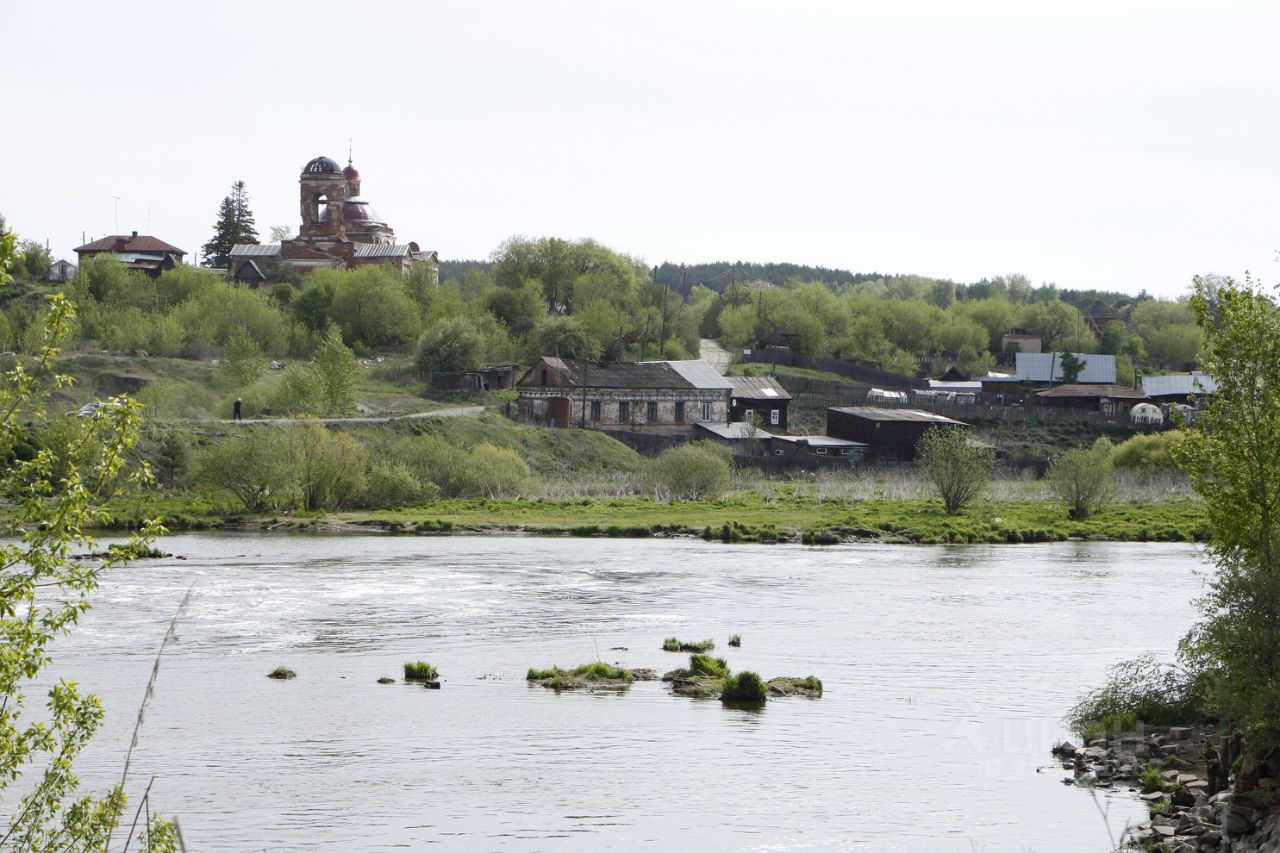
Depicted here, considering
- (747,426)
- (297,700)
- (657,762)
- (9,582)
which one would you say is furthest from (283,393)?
(9,582)

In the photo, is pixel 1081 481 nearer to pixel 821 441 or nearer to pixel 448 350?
pixel 821 441

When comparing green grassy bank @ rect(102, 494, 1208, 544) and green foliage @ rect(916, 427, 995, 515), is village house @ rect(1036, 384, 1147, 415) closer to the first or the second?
green grassy bank @ rect(102, 494, 1208, 544)

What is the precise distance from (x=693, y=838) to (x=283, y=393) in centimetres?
6139

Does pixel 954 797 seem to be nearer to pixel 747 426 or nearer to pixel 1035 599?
pixel 1035 599

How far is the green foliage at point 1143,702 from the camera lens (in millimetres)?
23781

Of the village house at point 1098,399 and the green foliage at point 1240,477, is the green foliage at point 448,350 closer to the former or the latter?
the village house at point 1098,399

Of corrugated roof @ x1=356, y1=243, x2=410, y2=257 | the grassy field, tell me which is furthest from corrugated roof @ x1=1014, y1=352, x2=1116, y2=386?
the grassy field

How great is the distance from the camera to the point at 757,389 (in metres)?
97.4

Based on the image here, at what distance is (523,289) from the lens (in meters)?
112

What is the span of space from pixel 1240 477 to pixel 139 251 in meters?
113

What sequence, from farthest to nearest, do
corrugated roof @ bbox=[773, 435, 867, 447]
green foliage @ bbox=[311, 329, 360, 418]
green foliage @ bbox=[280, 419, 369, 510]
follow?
1. corrugated roof @ bbox=[773, 435, 867, 447]
2. green foliage @ bbox=[311, 329, 360, 418]
3. green foliage @ bbox=[280, 419, 369, 510]

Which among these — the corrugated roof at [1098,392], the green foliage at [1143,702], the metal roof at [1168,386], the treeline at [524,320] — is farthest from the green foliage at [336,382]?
the metal roof at [1168,386]

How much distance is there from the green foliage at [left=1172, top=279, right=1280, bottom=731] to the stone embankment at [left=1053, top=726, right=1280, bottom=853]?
0.99 meters

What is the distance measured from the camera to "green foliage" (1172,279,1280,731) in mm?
19484
